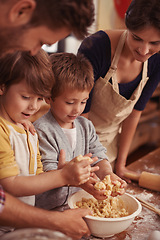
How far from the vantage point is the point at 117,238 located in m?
0.90

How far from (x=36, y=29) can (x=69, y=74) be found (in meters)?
0.44

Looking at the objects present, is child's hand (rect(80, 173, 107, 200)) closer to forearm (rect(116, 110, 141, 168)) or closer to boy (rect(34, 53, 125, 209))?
boy (rect(34, 53, 125, 209))

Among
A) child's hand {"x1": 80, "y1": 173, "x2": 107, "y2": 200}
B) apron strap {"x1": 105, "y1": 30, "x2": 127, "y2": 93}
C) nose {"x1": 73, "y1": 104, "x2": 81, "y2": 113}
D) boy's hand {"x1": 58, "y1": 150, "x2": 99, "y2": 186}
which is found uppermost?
apron strap {"x1": 105, "y1": 30, "x2": 127, "y2": 93}

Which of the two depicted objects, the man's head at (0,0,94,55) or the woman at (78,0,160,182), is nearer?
the man's head at (0,0,94,55)

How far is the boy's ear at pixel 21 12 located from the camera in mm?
625

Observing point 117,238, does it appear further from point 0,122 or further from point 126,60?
point 126,60

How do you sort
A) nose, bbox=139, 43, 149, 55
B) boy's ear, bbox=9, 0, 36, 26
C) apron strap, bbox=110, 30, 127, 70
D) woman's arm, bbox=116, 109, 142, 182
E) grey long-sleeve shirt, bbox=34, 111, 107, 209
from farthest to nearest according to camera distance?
1. woman's arm, bbox=116, 109, 142, 182
2. apron strap, bbox=110, 30, 127, 70
3. nose, bbox=139, 43, 149, 55
4. grey long-sleeve shirt, bbox=34, 111, 107, 209
5. boy's ear, bbox=9, 0, 36, 26

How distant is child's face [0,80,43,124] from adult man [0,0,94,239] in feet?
0.50

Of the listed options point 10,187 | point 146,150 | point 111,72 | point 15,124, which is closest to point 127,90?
point 111,72

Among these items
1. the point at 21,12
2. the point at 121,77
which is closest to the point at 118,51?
the point at 121,77

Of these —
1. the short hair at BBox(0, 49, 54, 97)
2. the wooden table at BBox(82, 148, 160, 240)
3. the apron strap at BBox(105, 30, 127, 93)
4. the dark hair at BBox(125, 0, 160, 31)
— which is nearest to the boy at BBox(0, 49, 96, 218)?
the short hair at BBox(0, 49, 54, 97)

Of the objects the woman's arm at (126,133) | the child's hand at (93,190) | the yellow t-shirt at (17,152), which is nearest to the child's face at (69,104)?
the yellow t-shirt at (17,152)

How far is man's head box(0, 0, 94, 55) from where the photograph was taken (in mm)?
641

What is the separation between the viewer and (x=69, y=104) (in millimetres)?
1148
